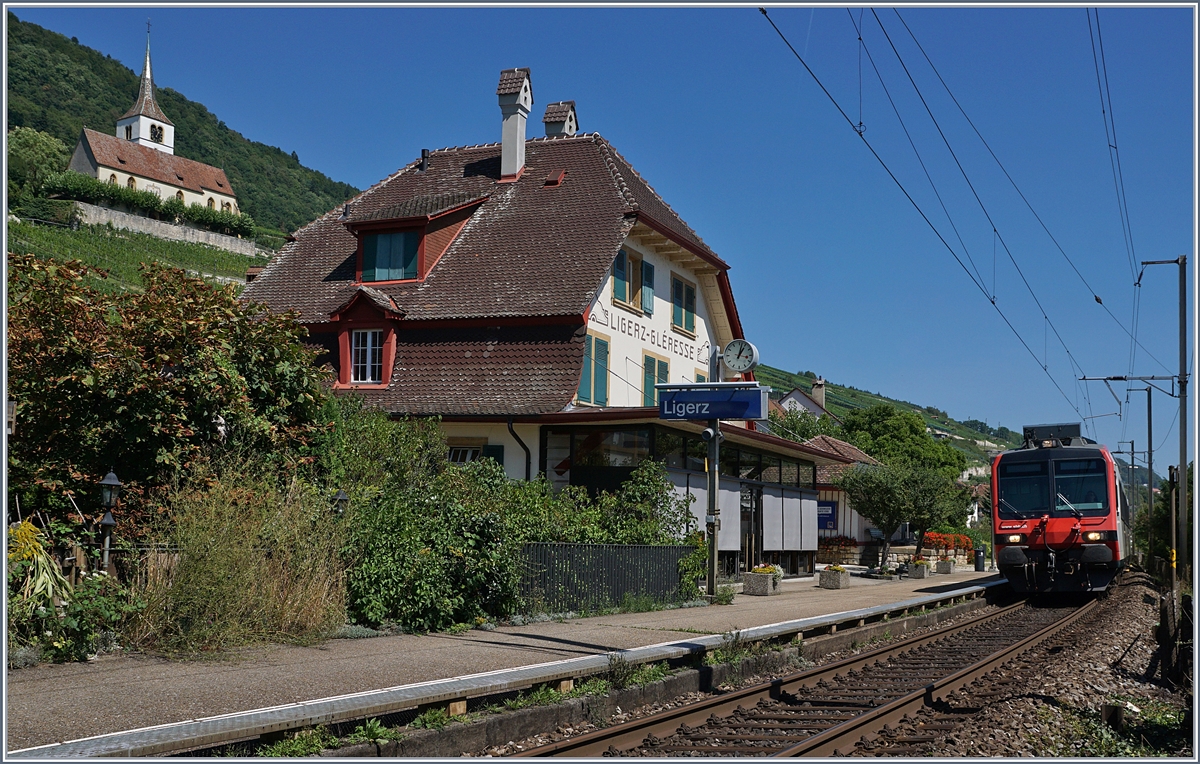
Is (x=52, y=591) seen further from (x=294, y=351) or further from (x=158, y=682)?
(x=294, y=351)

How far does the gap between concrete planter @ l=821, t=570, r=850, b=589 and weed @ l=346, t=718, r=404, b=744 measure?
20624 mm

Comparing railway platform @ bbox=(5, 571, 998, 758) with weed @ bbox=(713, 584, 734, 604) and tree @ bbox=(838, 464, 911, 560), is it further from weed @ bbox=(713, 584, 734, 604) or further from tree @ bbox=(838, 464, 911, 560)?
tree @ bbox=(838, 464, 911, 560)

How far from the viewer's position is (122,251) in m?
78.2

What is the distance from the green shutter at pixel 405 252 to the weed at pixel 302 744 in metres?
20.7

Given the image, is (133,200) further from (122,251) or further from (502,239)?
(502,239)

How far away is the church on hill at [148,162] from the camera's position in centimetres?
12069

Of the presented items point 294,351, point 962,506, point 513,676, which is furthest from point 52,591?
point 962,506

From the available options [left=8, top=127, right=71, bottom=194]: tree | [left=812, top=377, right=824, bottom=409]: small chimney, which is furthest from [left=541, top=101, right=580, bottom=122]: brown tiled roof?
[left=812, top=377, right=824, bottom=409]: small chimney

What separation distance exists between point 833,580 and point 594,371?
8.12 m

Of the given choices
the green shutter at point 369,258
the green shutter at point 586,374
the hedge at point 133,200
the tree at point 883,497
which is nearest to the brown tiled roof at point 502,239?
the green shutter at point 369,258

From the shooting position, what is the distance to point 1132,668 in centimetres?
1434

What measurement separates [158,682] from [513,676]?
9.55 feet

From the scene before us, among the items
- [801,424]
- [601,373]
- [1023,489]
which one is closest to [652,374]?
[601,373]

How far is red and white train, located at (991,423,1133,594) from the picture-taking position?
23094mm
